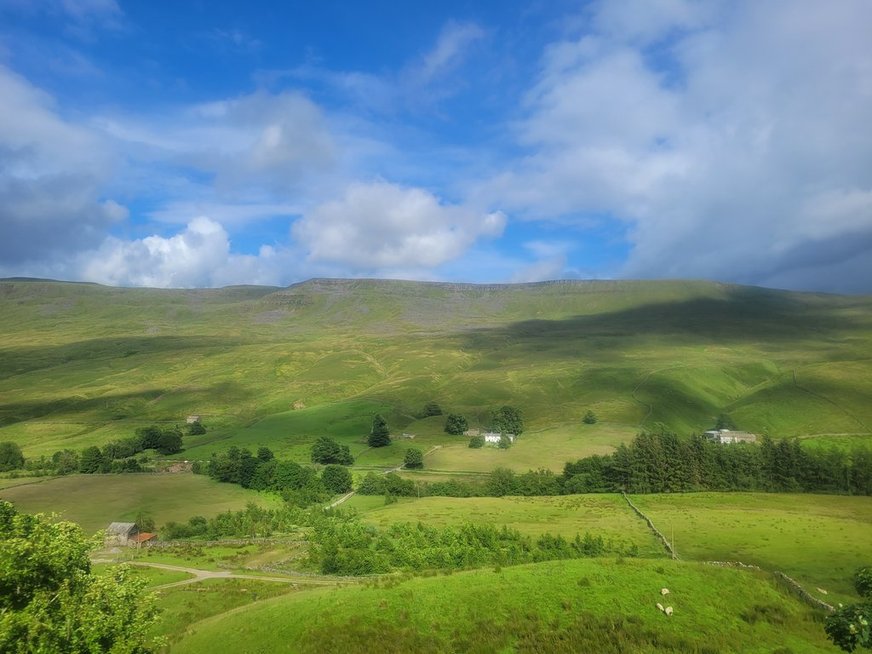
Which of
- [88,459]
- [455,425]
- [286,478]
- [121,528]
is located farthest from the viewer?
[455,425]

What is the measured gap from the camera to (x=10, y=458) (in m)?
139

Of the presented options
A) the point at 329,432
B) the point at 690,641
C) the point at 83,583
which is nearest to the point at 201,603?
the point at 83,583

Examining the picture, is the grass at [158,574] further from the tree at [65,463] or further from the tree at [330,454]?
the tree at [65,463]

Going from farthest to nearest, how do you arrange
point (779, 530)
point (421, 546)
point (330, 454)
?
point (330, 454), point (421, 546), point (779, 530)

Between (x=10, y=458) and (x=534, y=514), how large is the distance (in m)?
139

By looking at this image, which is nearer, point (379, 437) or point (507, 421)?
point (379, 437)

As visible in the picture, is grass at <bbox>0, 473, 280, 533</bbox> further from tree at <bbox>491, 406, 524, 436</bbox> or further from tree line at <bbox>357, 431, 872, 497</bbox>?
tree at <bbox>491, 406, 524, 436</bbox>

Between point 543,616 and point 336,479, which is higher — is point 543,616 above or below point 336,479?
above

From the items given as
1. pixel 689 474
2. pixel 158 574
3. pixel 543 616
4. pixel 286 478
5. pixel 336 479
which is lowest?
pixel 336 479

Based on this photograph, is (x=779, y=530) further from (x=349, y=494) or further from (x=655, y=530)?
(x=349, y=494)

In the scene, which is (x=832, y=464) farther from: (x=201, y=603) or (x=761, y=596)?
(x=201, y=603)

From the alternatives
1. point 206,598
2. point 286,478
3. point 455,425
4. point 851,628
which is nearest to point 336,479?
point 286,478

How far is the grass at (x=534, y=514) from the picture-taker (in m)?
70.9

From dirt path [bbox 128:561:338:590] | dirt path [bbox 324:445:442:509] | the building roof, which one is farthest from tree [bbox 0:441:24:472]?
dirt path [bbox 128:561:338:590]
